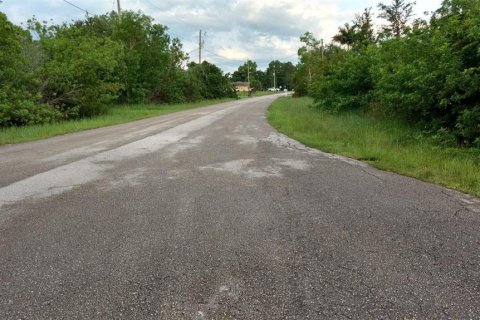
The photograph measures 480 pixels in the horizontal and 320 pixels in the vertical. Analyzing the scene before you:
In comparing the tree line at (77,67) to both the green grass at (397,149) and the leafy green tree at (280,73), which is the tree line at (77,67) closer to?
the green grass at (397,149)

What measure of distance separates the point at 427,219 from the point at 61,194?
481cm

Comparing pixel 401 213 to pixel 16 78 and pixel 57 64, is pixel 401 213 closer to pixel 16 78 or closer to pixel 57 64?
pixel 16 78

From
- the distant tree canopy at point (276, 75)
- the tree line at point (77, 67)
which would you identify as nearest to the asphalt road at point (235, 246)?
the tree line at point (77, 67)

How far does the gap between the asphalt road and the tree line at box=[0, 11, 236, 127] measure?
11.9 m

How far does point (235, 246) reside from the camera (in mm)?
3512

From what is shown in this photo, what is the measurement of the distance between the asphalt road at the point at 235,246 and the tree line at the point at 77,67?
1191 cm

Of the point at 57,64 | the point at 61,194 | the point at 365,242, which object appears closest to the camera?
the point at 365,242

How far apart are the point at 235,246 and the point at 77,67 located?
20034 mm

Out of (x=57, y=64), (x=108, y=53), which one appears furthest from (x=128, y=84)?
(x=57, y=64)

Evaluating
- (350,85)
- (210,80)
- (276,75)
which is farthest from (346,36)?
(276,75)

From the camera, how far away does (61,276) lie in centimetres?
296

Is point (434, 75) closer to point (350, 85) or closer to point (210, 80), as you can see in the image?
point (350, 85)

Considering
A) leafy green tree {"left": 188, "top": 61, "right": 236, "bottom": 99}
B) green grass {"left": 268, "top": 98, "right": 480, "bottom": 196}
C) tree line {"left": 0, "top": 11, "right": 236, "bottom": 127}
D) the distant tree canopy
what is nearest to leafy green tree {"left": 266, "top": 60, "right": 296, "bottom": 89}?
the distant tree canopy

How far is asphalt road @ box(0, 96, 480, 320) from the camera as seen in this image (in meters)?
2.58
